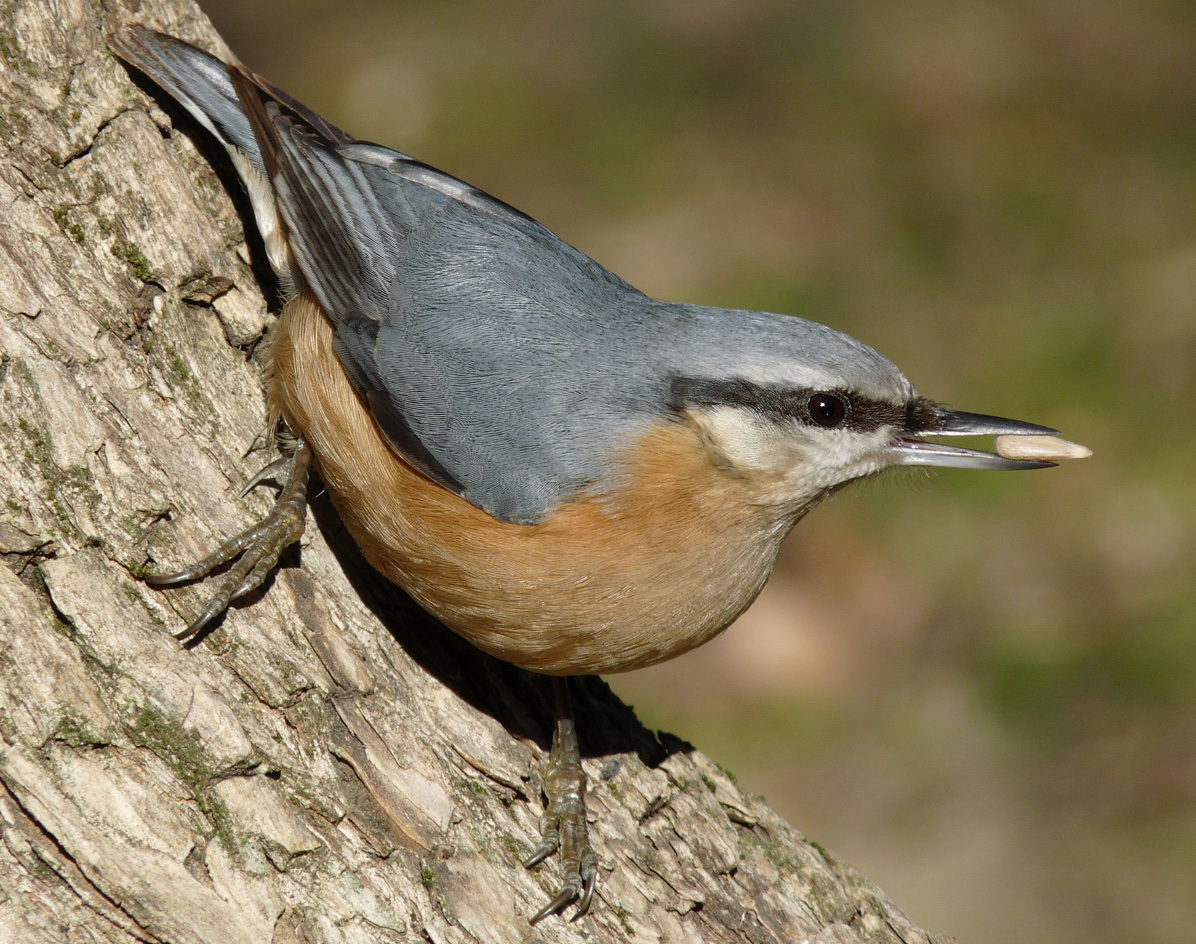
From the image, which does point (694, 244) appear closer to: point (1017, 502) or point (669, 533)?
point (1017, 502)

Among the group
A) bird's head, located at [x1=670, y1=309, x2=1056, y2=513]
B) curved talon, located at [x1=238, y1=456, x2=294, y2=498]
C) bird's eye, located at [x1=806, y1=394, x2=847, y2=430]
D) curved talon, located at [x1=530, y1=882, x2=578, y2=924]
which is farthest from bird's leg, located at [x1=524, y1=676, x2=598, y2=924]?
bird's eye, located at [x1=806, y1=394, x2=847, y2=430]

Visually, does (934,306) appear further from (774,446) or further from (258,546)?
(258,546)

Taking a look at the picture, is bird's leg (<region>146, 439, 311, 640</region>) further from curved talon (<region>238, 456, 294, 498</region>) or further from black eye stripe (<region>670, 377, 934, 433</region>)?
black eye stripe (<region>670, 377, 934, 433</region>)

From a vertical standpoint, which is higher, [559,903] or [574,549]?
[574,549]

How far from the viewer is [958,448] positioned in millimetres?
3412

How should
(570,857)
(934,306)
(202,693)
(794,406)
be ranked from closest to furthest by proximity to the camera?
1. (202,693)
2. (794,406)
3. (570,857)
4. (934,306)

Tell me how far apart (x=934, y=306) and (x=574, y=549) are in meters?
5.19

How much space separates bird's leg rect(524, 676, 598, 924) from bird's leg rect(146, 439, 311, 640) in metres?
1.02

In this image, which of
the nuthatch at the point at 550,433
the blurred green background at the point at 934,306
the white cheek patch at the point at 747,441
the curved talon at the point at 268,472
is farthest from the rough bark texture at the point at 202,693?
the blurred green background at the point at 934,306

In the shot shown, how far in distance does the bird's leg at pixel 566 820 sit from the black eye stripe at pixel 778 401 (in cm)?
109

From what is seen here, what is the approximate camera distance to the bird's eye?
3.25 metres

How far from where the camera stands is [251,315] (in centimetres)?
362

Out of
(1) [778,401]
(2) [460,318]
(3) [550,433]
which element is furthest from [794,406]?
(2) [460,318]

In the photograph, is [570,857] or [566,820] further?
[566,820]
